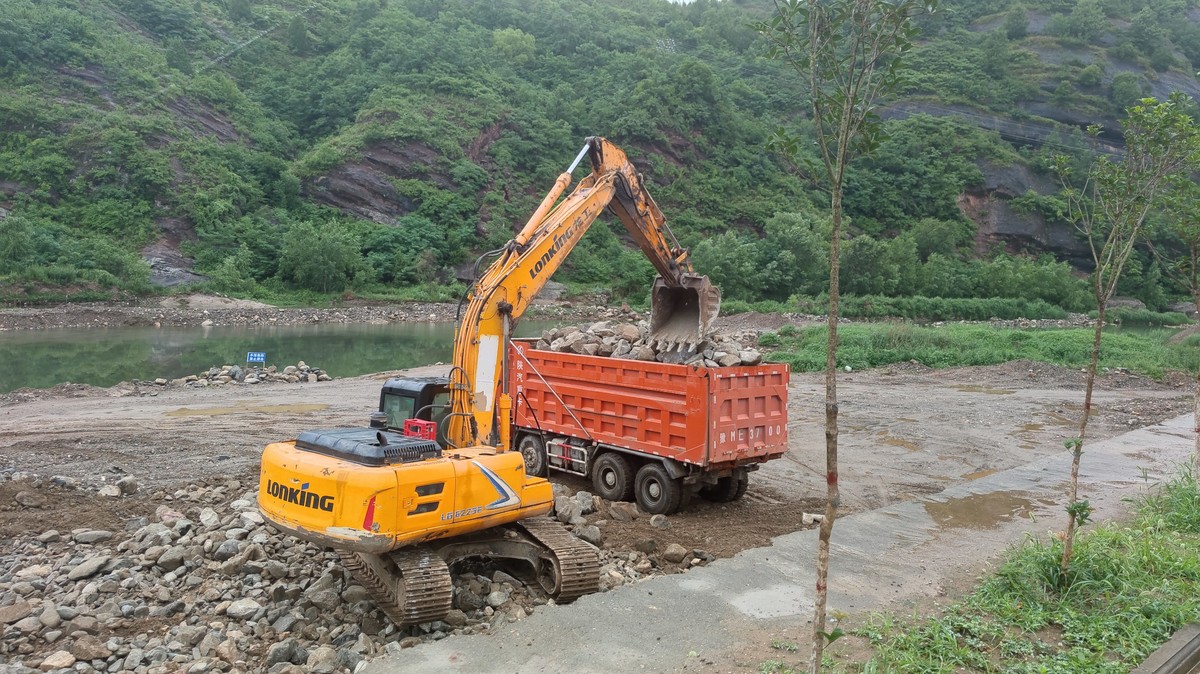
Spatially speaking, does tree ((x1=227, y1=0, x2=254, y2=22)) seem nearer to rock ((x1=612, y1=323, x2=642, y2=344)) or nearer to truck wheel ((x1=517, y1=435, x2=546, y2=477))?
rock ((x1=612, y1=323, x2=642, y2=344))

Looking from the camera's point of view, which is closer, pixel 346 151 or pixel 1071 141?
pixel 346 151

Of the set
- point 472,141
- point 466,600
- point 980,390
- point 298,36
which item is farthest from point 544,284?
point 298,36

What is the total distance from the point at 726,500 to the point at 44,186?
5344 centimetres

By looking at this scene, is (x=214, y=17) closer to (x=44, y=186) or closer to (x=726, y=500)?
(x=44, y=186)

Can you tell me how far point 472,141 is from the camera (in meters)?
70.4

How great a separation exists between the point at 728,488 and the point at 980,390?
14.5 m

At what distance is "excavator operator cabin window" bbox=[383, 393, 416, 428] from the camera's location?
25.4 feet

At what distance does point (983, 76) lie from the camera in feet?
319

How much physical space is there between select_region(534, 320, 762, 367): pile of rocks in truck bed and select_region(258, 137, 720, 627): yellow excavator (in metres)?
1.80

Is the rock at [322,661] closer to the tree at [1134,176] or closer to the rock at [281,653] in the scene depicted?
the rock at [281,653]

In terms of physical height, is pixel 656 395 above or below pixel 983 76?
below

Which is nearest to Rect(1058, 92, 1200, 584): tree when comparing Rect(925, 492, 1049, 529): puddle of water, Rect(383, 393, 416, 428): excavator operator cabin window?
Rect(925, 492, 1049, 529): puddle of water

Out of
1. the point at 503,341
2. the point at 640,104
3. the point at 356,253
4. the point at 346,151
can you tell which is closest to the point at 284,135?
the point at 346,151

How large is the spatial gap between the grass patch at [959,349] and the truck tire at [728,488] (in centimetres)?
1526
